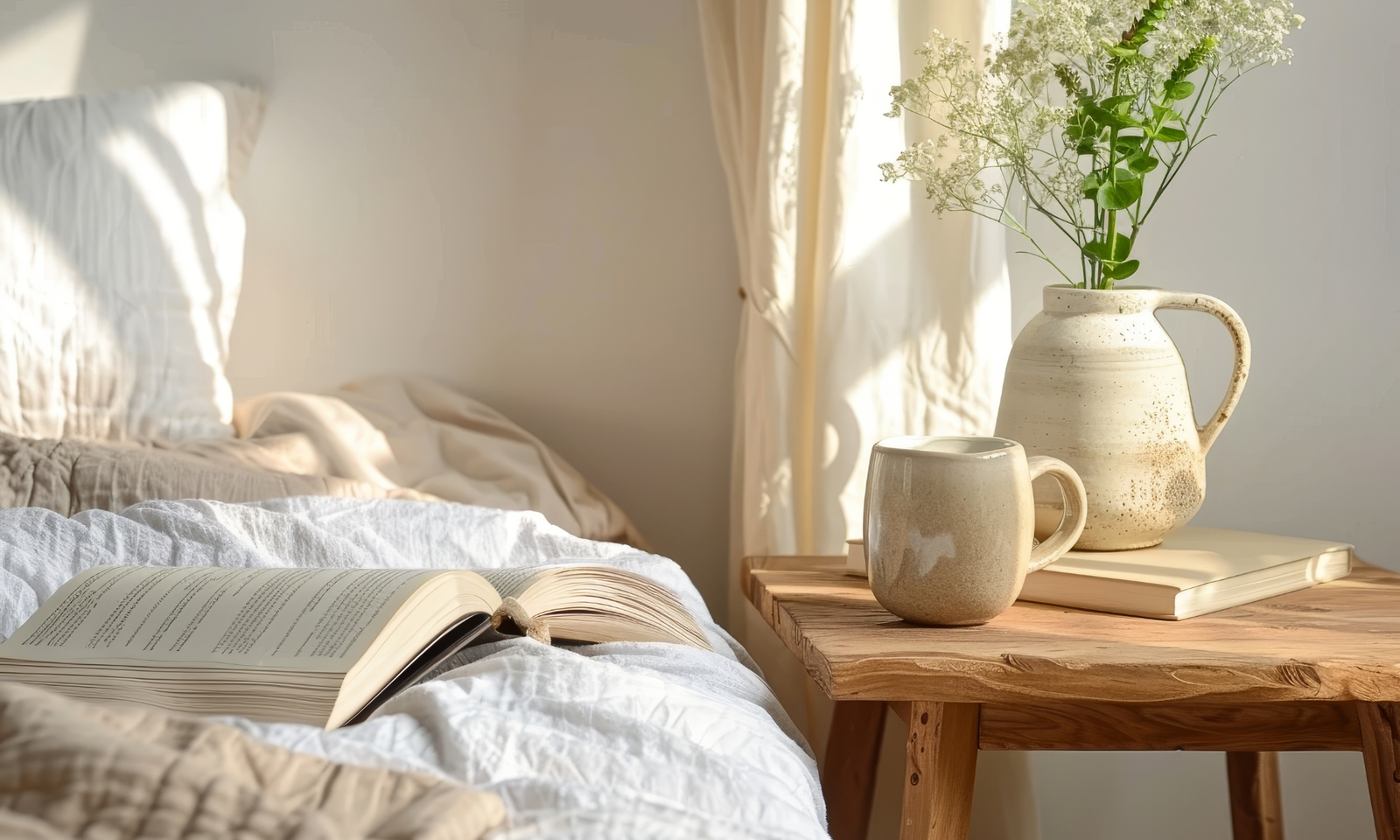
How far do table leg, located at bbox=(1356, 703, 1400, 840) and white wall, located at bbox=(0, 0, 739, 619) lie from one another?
87cm

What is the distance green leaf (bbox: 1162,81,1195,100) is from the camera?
2.87ft

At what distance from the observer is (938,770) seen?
749mm

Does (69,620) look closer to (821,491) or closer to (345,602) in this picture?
(345,602)

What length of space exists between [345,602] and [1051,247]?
931 mm

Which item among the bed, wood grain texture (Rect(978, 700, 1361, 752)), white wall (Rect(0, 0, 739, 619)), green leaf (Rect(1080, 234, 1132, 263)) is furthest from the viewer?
white wall (Rect(0, 0, 739, 619))

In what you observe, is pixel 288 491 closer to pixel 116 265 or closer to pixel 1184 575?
pixel 116 265

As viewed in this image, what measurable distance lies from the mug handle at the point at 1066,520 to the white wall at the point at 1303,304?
1.79 ft

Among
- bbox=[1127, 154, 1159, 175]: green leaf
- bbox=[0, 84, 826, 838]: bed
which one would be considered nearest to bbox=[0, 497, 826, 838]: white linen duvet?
bbox=[0, 84, 826, 838]: bed

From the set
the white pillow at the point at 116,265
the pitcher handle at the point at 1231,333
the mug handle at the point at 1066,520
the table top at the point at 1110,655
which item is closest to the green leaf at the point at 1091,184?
the pitcher handle at the point at 1231,333

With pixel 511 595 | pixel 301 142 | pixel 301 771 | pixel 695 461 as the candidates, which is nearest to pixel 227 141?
pixel 301 142

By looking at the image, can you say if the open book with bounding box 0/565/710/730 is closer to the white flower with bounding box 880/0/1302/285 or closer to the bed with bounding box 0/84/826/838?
the bed with bounding box 0/84/826/838

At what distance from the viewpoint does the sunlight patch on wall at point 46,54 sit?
1.52 m

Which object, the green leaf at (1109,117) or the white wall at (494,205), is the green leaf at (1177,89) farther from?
the white wall at (494,205)

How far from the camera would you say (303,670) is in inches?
22.1
